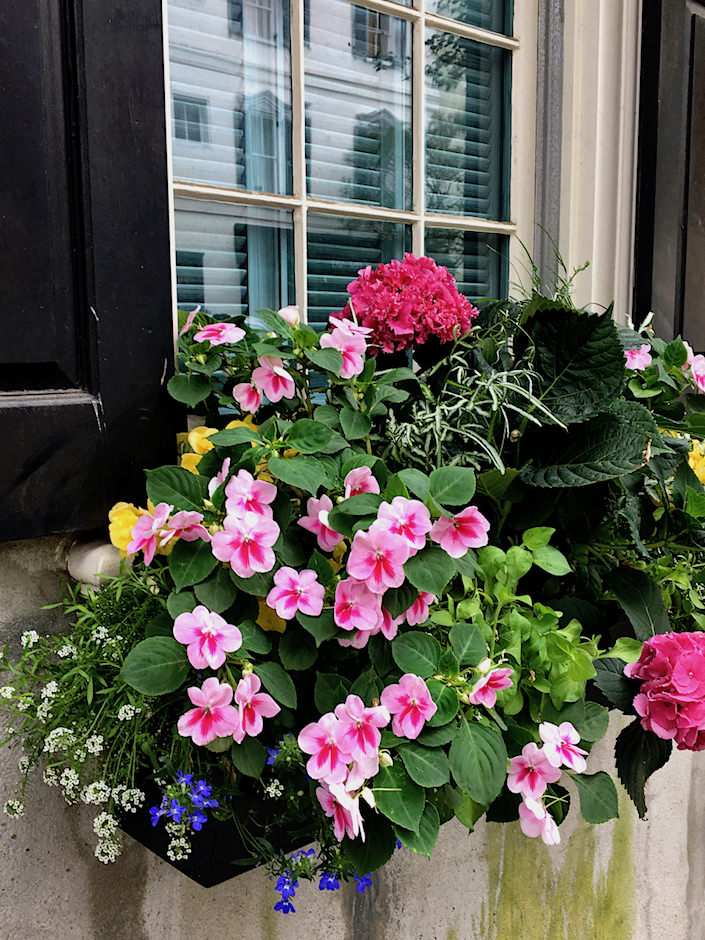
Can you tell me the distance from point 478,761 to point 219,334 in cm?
55

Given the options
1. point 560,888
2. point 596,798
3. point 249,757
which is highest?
point 249,757

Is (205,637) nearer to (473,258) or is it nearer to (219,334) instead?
(219,334)

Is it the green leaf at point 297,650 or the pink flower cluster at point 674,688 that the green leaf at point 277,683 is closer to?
the green leaf at point 297,650

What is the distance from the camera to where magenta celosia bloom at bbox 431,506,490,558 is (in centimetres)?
81

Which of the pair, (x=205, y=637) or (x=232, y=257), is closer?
(x=205, y=637)

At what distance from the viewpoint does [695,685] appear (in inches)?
36.3

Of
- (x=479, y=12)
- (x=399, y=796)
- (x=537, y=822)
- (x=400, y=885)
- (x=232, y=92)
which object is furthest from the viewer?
(x=479, y=12)

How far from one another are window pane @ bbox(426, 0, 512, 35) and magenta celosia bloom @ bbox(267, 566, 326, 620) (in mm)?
1161

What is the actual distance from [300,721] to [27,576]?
1.30ft

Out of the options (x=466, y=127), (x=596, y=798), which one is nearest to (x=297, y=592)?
(x=596, y=798)

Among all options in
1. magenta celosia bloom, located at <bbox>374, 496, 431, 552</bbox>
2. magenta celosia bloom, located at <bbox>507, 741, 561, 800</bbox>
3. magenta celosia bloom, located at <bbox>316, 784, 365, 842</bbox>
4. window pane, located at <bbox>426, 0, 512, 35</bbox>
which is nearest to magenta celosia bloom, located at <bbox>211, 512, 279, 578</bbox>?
magenta celosia bloom, located at <bbox>374, 496, 431, 552</bbox>

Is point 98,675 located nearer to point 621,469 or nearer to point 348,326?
point 348,326

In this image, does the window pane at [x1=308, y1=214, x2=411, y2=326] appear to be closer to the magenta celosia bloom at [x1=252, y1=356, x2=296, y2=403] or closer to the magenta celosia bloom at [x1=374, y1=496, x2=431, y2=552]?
the magenta celosia bloom at [x1=252, y1=356, x2=296, y2=403]

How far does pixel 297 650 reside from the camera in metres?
0.84
